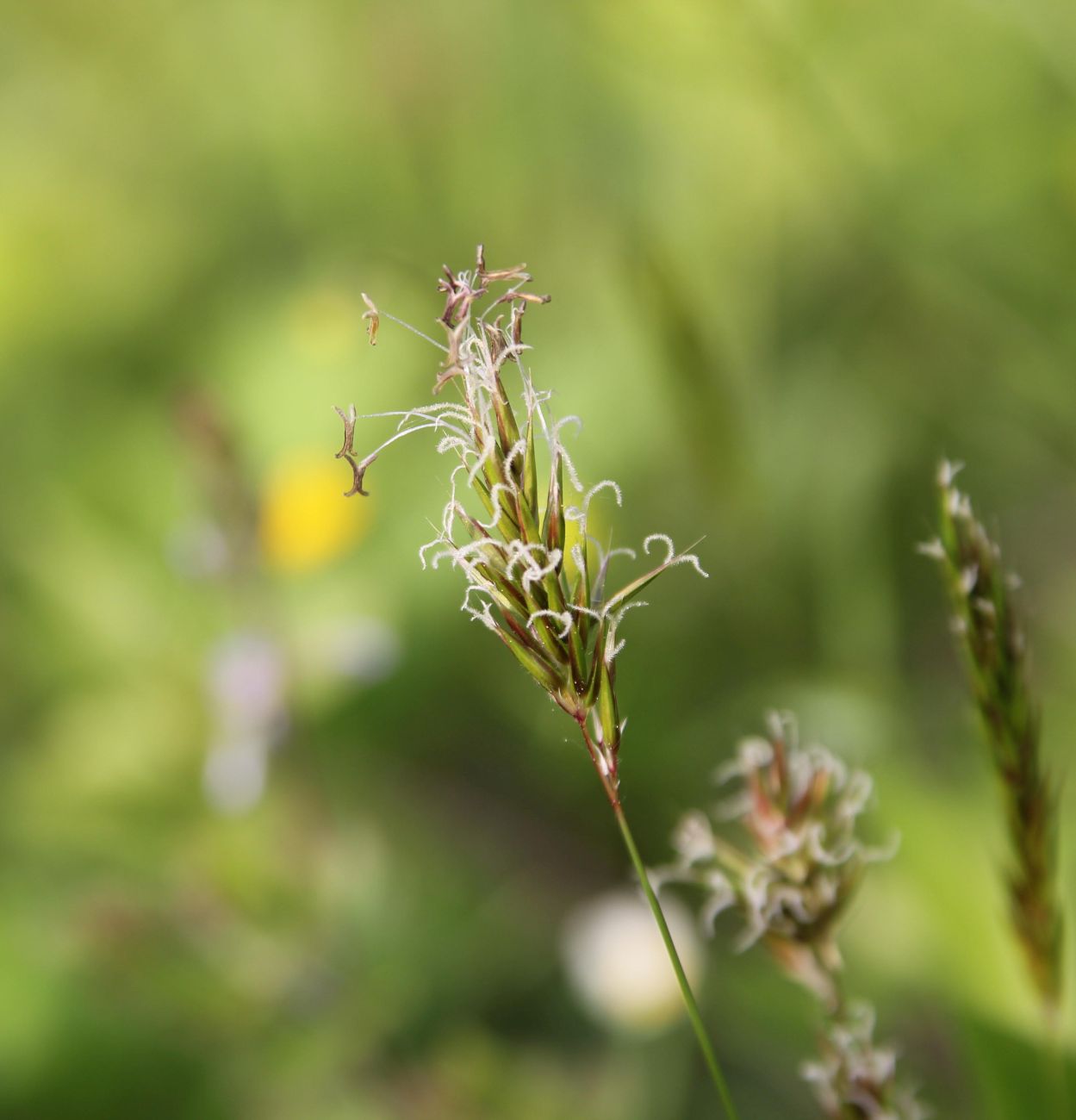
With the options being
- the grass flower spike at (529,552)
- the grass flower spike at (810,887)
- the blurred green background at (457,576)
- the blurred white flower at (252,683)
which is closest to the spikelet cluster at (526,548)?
the grass flower spike at (529,552)

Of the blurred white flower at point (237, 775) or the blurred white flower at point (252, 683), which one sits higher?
the blurred white flower at point (252, 683)

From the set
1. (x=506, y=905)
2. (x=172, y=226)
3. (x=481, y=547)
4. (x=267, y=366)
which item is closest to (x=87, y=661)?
(x=267, y=366)

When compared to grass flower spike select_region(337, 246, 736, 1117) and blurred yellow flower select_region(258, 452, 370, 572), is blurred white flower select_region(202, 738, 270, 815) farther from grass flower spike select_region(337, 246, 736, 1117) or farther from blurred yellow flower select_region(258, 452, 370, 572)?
grass flower spike select_region(337, 246, 736, 1117)

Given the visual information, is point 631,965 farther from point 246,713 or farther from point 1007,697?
point 1007,697

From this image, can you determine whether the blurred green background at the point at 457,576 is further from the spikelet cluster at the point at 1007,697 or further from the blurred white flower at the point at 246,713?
the spikelet cluster at the point at 1007,697

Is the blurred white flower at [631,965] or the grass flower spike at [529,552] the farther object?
the blurred white flower at [631,965]

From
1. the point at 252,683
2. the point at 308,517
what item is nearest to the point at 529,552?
the point at 252,683
